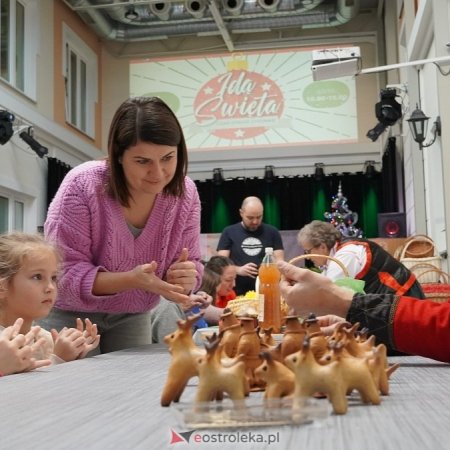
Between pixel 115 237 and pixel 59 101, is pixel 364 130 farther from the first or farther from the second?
pixel 115 237

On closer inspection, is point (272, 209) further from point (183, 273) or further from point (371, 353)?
point (371, 353)

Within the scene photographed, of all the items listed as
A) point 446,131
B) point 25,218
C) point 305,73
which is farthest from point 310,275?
point 305,73

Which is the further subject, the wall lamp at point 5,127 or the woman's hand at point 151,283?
the wall lamp at point 5,127

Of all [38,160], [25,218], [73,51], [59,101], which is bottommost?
[25,218]

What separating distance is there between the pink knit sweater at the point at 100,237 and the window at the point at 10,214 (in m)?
6.22

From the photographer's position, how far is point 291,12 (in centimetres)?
891

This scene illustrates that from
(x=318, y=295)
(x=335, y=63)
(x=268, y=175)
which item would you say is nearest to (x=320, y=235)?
(x=335, y=63)

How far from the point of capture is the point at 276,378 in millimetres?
642

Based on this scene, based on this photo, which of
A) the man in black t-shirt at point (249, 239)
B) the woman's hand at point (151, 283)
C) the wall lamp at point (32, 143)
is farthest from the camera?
the wall lamp at point (32, 143)

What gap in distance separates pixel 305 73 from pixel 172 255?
325 inches

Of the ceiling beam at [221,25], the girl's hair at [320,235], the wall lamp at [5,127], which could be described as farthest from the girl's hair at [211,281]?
the ceiling beam at [221,25]

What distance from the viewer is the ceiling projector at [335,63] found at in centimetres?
324

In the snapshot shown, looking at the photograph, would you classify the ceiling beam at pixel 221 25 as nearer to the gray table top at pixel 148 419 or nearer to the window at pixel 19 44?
the window at pixel 19 44

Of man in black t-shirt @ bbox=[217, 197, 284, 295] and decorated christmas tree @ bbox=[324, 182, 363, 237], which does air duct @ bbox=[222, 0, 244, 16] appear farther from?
man in black t-shirt @ bbox=[217, 197, 284, 295]
